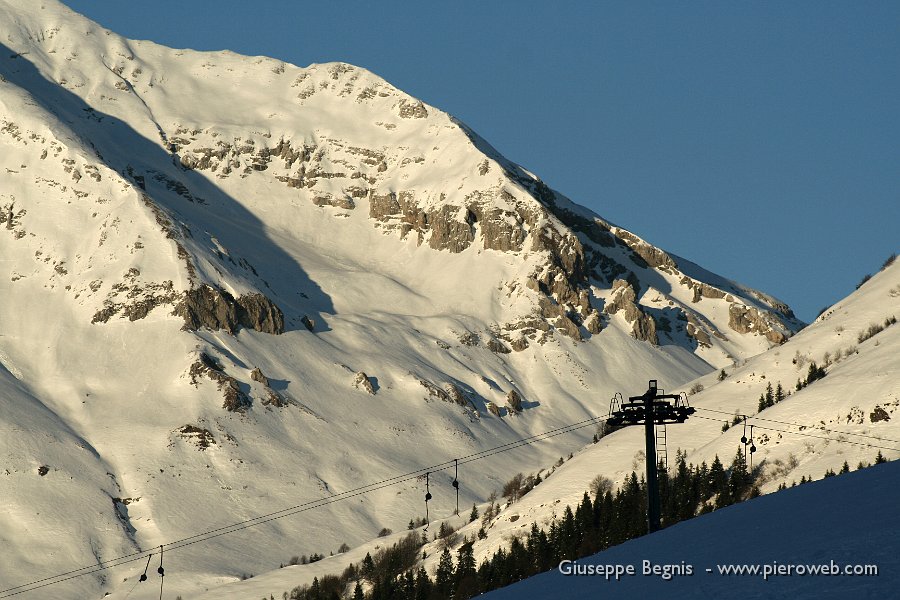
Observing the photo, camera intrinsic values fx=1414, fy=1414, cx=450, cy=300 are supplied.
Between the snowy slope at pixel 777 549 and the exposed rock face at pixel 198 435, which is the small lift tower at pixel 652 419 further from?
the exposed rock face at pixel 198 435

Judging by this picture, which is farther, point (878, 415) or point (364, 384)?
point (364, 384)

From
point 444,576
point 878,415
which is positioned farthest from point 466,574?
point 878,415

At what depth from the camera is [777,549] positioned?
87.0 feet

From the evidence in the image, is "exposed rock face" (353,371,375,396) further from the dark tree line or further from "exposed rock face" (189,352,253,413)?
the dark tree line

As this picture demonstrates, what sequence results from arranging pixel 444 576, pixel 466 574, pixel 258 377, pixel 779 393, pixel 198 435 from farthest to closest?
1. pixel 258 377
2. pixel 198 435
3. pixel 779 393
4. pixel 444 576
5. pixel 466 574

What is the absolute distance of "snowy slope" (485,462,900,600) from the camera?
2395cm

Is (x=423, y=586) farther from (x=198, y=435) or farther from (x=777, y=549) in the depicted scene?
(x=198, y=435)

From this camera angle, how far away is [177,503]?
15800 centimetres

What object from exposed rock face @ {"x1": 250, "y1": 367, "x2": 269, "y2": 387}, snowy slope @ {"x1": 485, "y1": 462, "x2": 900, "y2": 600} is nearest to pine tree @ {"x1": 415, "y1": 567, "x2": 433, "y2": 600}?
snowy slope @ {"x1": 485, "y1": 462, "x2": 900, "y2": 600}

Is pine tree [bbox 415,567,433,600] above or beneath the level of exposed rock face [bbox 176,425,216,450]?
beneath

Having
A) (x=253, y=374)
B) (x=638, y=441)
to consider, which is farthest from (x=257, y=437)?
(x=638, y=441)

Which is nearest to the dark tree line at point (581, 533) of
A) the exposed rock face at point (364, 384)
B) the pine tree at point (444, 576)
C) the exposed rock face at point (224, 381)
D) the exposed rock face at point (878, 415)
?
the pine tree at point (444, 576)

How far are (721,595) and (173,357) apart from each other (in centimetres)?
17345

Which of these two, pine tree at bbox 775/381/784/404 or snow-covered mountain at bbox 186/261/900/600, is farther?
pine tree at bbox 775/381/784/404
